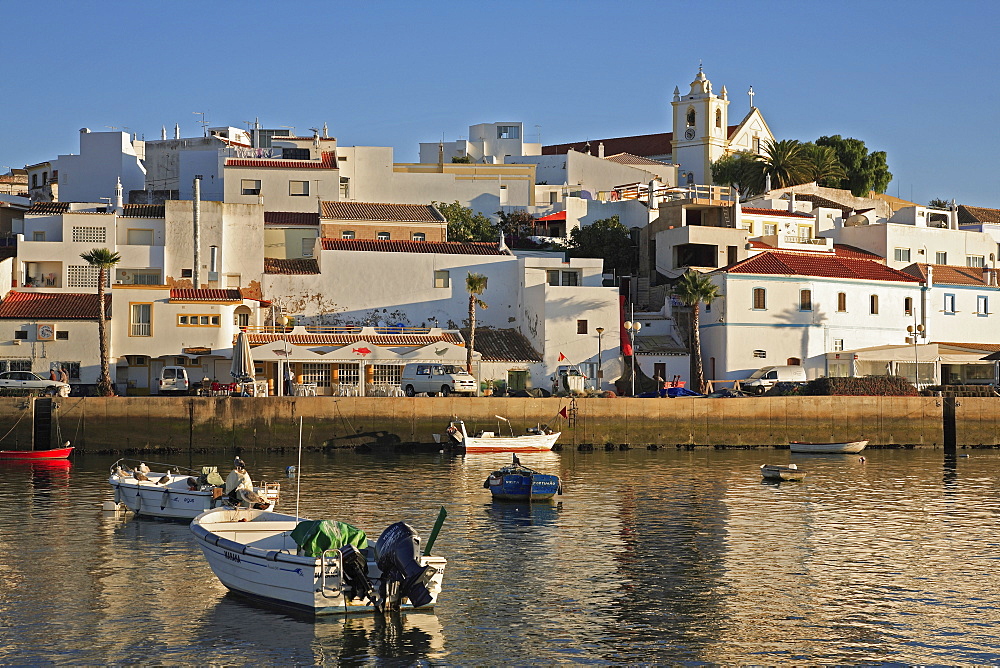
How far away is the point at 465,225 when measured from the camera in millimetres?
91625

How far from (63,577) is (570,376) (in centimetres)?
4188

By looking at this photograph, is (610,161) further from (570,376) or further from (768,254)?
(570,376)

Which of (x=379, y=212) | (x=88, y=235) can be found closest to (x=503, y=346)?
(x=379, y=212)

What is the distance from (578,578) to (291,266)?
51345mm

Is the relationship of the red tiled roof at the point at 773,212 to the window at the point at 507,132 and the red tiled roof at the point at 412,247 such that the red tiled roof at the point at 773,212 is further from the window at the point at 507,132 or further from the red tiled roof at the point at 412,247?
the window at the point at 507,132

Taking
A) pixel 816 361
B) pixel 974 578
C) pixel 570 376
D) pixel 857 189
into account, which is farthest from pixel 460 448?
pixel 857 189

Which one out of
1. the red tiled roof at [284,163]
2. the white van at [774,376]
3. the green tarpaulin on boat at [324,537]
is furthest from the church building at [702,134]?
the green tarpaulin on boat at [324,537]

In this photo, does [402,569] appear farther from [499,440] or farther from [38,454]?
[38,454]

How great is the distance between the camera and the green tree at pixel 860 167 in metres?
121

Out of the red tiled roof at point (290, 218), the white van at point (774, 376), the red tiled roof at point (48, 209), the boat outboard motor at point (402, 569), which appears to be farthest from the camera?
the red tiled roof at point (290, 218)

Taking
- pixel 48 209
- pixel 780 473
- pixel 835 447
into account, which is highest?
pixel 48 209

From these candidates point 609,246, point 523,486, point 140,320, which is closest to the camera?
point 523,486

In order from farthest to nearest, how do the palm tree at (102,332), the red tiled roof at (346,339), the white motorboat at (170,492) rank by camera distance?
the red tiled roof at (346,339) < the palm tree at (102,332) < the white motorboat at (170,492)

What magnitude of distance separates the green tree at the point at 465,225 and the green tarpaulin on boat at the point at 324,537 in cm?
6572
